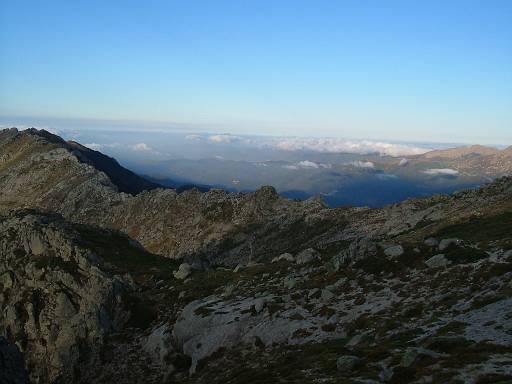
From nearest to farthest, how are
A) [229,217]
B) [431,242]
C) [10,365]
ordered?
1. [10,365]
2. [431,242]
3. [229,217]

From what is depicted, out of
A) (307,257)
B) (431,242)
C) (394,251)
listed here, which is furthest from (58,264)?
(431,242)

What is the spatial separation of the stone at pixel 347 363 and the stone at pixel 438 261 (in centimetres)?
1666

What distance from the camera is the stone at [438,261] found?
38.2m

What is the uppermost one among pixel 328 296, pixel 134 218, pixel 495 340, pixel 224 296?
pixel 495 340

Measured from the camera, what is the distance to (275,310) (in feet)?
128

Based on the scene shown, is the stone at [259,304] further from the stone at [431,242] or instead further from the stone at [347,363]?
the stone at [431,242]

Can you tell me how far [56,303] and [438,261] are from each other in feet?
149

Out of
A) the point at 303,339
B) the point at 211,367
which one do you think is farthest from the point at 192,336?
the point at 303,339

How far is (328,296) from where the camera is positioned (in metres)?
38.7

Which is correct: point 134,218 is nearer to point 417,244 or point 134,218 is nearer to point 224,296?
point 224,296

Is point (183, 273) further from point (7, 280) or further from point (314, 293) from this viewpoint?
point (314, 293)

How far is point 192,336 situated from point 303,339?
11934 mm

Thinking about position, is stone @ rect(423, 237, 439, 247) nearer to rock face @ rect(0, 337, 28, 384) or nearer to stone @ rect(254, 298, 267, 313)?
stone @ rect(254, 298, 267, 313)

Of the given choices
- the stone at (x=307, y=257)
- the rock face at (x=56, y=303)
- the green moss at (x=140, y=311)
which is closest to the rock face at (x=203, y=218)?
the rock face at (x=56, y=303)
